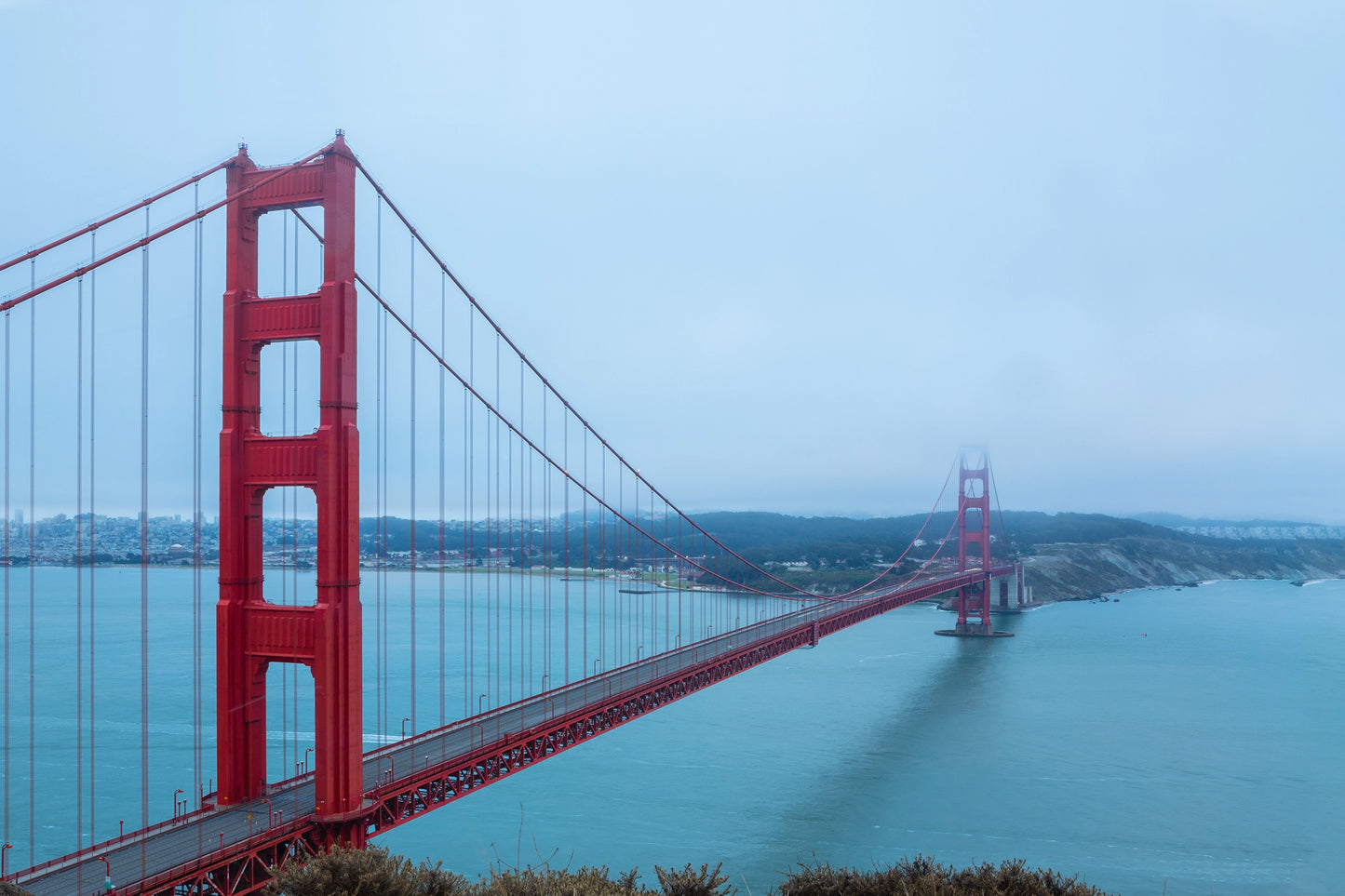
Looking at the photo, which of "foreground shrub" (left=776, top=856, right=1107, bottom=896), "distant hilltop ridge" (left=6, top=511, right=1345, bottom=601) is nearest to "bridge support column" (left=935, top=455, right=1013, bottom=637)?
"distant hilltop ridge" (left=6, top=511, right=1345, bottom=601)

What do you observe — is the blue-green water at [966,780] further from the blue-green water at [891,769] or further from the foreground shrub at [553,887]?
the foreground shrub at [553,887]

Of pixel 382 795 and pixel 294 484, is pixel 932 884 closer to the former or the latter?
pixel 382 795

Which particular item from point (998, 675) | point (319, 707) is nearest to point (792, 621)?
point (998, 675)

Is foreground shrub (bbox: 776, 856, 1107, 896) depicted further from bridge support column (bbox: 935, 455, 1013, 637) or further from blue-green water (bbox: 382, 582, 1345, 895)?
bridge support column (bbox: 935, 455, 1013, 637)

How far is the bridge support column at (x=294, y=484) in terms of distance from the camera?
765 centimetres

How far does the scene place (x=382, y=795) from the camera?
26.2 feet

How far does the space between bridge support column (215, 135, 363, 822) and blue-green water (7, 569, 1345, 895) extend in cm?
244

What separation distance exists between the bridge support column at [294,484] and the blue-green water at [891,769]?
96.1 inches

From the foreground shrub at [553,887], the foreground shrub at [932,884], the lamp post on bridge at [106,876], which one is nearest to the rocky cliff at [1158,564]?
the foreground shrub at [932,884]

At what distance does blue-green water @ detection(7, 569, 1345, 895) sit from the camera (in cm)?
1334

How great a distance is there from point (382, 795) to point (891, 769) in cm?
1221

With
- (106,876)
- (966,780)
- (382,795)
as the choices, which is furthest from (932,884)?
(966,780)


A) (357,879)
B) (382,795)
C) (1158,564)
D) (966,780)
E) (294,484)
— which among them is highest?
(294,484)

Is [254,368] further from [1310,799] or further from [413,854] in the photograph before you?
[1310,799]
